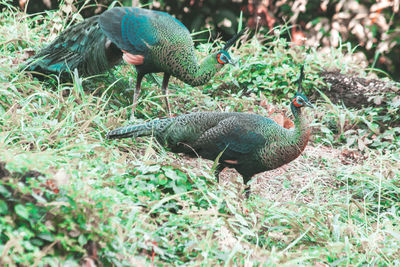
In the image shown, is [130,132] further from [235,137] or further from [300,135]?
[300,135]

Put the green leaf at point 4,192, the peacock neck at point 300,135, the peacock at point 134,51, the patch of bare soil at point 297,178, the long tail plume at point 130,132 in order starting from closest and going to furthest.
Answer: the green leaf at point 4,192
the peacock neck at point 300,135
the long tail plume at point 130,132
the patch of bare soil at point 297,178
the peacock at point 134,51

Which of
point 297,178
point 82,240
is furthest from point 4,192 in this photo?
point 297,178

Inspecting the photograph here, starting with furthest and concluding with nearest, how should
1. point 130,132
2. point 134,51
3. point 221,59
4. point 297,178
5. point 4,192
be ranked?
1. point 221,59
2. point 134,51
3. point 297,178
4. point 130,132
5. point 4,192

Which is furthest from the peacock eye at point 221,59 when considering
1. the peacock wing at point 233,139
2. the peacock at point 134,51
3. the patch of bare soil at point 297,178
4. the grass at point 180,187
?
the peacock wing at point 233,139

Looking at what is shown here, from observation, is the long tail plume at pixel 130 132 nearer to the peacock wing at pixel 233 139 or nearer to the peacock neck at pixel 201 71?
the peacock wing at pixel 233 139

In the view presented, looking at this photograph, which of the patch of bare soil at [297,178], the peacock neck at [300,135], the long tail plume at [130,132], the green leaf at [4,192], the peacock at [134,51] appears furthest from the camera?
the peacock at [134,51]

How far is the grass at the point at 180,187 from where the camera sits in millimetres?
2068

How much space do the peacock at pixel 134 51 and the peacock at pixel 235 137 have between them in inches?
33.1

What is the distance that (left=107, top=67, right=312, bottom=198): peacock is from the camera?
3.47 m

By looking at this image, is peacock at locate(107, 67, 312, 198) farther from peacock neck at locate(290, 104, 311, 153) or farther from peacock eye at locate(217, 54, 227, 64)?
peacock eye at locate(217, 54, 227, 64)

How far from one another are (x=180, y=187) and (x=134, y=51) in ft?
6.67

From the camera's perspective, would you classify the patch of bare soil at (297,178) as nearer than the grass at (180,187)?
No

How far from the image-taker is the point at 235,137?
3.50 meters

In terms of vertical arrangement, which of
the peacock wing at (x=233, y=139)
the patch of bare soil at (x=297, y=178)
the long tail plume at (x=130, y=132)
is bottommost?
the patch of bare soil at (x=297, y=178)
